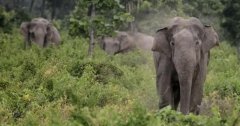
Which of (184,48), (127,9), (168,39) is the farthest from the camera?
(127,9)

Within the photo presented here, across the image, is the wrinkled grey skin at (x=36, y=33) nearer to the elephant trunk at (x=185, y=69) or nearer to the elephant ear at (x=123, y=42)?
the elephant ear at (x=123, y=42)

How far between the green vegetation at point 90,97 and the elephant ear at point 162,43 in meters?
0.97

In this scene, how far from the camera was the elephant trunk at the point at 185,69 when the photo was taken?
908cm

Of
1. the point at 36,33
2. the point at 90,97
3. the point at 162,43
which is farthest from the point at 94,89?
the point at 36,33

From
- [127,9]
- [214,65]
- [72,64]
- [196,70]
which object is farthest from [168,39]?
[127,9]

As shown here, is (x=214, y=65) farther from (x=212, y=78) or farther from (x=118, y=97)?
(x=118, y=97)

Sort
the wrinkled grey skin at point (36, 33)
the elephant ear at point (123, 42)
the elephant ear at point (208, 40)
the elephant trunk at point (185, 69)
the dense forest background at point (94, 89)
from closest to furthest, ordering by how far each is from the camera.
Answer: the dense forest background at point (94, 89) < the elephant trunk at point (185, 69) < the elephant ear at point (208, 40) < the wrinkled grey skin at point (36, 33) < the elephant ear at point (123, 42)

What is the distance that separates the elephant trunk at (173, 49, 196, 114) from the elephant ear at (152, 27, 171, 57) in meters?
0.55

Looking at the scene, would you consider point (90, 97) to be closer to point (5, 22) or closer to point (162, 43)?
point (162, 43)

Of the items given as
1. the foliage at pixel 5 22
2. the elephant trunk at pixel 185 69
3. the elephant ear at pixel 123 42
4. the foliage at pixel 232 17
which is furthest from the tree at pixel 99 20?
the foliage at pixel 5 22

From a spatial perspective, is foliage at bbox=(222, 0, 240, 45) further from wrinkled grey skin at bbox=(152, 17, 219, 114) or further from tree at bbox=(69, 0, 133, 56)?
wrinkled grey skin at bbox=(152, 17, 219, 114)

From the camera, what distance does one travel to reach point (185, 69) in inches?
357

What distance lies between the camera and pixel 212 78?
14883 millimetres

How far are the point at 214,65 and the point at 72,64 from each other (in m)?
6.10
